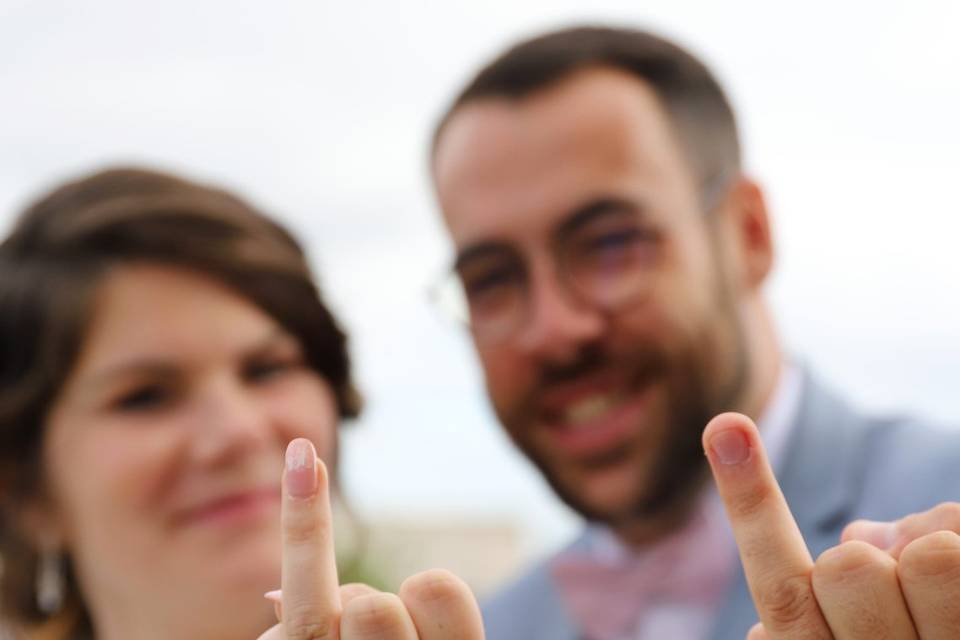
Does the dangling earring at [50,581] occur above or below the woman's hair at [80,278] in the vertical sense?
below

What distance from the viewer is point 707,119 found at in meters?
3.28

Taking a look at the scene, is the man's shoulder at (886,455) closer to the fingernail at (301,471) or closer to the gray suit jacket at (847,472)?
the gray suit jacket at (847,472)

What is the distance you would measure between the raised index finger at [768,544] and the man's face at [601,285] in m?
1.83

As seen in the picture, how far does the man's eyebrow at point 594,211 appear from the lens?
2.99 m

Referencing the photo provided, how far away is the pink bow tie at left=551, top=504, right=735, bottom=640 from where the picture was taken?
3.00 m

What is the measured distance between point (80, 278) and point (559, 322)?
1.32 metres

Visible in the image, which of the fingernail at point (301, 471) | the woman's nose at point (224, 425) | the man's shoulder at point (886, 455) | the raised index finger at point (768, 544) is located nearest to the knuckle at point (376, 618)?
the fingernail at point (301, 471)

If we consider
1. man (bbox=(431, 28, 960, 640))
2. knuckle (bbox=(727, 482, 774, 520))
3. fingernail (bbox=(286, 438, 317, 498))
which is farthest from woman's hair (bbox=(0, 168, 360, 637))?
knuckle (bbox=(727, 482, 774, 520))

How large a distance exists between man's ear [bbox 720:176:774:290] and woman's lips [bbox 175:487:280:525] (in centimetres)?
159

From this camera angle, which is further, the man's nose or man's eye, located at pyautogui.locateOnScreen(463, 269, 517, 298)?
man's eye, located at pyautogui.locateOnScreen(463, 269, 517, 298)

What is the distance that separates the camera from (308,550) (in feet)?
3.84

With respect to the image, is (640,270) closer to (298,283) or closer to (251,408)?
(298,283)

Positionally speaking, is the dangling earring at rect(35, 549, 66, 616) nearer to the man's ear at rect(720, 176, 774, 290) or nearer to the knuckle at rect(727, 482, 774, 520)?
the man's ear at rect(720, 176, 774, 290)

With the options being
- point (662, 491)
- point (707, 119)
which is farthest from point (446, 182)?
point (662, 491)
